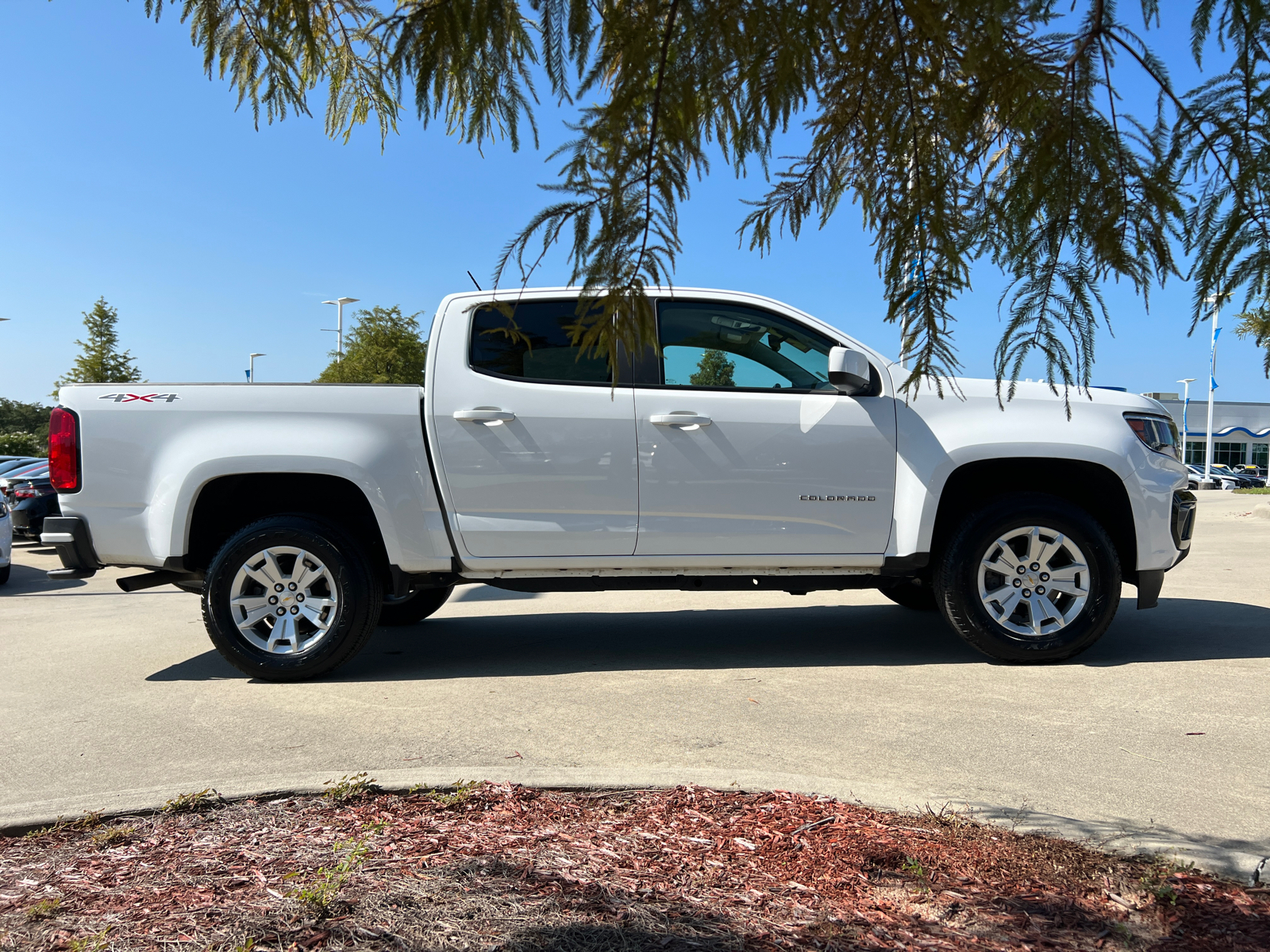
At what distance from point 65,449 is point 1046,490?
18.2 ft

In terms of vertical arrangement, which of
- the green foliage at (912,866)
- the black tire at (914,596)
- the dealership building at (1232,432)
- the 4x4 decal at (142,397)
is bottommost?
the green foliage at (912,866)

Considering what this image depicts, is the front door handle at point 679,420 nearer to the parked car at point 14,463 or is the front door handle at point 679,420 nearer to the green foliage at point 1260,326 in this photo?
the green foliage at point 1260,326

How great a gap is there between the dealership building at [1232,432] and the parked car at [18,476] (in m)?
66.8

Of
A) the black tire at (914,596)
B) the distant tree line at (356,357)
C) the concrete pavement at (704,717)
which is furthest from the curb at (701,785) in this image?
the distant tree line at (356,357)

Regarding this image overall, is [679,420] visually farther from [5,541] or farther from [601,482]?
[5,541]

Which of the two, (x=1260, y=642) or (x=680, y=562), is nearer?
(x=680, y=562)

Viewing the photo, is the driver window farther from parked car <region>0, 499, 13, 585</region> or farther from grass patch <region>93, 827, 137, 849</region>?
parked car <region>0, 499, 13, 585</region>

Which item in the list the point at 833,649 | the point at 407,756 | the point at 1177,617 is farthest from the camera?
the point at 1177,617

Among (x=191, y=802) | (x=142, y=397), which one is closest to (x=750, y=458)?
(x=191, y=802)

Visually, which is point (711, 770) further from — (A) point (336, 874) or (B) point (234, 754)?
(B) point (234, 754)

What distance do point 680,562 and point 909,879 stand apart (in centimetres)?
280

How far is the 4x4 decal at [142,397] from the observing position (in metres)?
4.86

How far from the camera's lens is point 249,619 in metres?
4.86

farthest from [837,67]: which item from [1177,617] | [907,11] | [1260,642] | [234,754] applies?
[1177,617]
